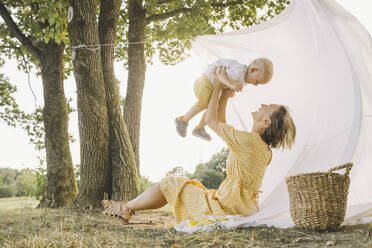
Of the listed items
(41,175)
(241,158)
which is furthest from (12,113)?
(241,158)

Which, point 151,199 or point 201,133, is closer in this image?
point 151,199

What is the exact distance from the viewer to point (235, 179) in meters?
2.84

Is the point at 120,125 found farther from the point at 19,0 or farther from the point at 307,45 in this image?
the point at 19,0

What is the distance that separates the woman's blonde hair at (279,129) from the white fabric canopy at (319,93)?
0.39 metres

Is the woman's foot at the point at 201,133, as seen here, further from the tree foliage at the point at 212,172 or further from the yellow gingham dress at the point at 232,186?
the tree foliage at the point at 212,172

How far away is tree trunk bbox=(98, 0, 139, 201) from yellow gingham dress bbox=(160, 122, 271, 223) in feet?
6.39

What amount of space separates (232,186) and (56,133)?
4249mm

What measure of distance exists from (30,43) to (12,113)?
10.6ft

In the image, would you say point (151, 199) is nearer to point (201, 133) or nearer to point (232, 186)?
point (232, 186)

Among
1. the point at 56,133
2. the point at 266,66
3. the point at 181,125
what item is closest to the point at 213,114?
the point at 181,125

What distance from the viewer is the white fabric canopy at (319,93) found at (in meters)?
2.97

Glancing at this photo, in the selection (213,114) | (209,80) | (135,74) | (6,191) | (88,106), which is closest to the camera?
(213,114)

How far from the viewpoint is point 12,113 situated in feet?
29.2

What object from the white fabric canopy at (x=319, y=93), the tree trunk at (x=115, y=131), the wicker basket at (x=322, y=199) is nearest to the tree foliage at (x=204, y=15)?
the tree trunk at (x=115, y=131)
